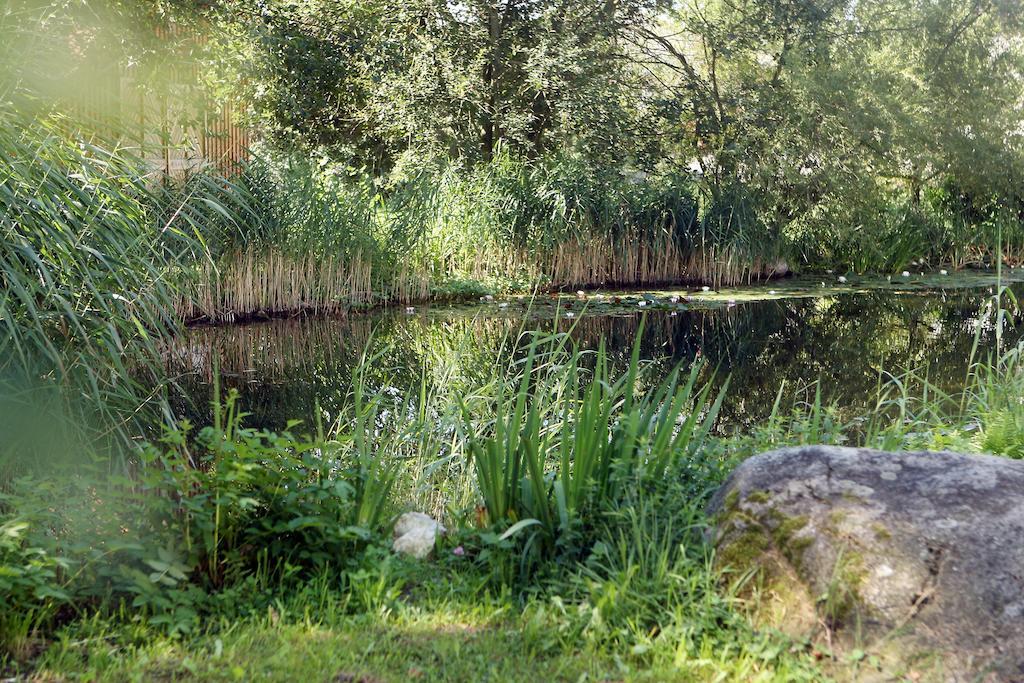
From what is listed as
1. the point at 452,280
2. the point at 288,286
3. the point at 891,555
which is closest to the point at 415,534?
the point at 891,555

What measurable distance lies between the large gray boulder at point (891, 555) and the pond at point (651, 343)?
7.87 ft

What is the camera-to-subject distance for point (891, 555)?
2494mm

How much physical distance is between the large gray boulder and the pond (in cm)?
240

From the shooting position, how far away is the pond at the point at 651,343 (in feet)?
22.9

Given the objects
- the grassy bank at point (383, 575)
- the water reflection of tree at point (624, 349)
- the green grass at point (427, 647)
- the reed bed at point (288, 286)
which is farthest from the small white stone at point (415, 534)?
the reed bed at point (288, 286)

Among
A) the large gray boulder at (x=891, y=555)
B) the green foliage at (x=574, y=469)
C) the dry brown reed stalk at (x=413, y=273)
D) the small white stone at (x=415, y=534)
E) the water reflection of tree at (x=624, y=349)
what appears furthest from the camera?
the dry brown reed stalk at (x=413, y=273)

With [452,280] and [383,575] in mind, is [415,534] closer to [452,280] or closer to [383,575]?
[383,575]

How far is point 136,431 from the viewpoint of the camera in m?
4.41

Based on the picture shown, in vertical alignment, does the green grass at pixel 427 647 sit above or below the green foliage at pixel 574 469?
below

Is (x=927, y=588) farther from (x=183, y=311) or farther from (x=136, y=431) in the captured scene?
(x=183, y=311)

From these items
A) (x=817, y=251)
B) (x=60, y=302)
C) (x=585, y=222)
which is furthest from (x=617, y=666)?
(x=817, y=251)

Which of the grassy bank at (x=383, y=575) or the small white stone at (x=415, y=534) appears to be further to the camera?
the small white stone at (x=415, y=534)

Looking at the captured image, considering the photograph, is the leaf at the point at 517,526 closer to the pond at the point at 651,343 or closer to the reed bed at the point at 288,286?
the pond at the point at 651,343

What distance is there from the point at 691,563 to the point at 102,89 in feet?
37.4
